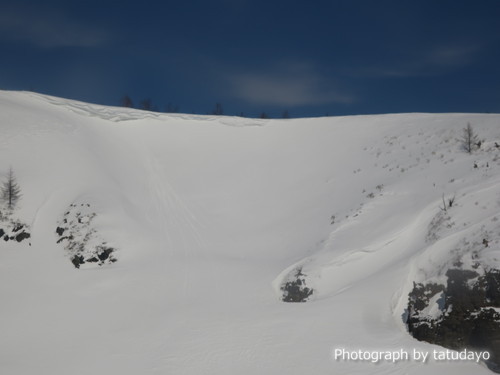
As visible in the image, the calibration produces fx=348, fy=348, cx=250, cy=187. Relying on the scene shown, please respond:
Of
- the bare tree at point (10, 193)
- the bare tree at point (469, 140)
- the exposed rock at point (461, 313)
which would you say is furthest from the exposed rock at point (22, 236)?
the bare tree at point (469, 140)

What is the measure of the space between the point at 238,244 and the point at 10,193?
31.5ft

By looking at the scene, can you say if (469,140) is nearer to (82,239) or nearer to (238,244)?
(238,244)

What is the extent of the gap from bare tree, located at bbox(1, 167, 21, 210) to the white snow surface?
363mm

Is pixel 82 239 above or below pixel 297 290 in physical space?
above

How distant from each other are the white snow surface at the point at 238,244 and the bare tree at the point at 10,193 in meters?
0.36

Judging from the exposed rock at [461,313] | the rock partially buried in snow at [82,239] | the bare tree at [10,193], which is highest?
the bare tree at [10,193]

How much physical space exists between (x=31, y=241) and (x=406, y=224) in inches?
528

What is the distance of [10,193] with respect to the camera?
1432cm

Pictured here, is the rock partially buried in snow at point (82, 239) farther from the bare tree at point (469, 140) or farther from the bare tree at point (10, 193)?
the bare tree at point (469, 140)

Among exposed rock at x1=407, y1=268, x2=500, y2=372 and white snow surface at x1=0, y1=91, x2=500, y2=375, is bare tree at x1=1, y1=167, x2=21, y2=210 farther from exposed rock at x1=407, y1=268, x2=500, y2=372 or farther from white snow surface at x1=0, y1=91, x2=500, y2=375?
exposed rock at x1=407, y1=268, x2=500, y2=372

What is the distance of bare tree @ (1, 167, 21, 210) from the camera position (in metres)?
14.3

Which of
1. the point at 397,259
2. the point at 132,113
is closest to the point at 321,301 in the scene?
the point at 397,259

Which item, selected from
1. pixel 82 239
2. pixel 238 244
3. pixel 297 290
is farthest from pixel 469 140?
pixel 82 239

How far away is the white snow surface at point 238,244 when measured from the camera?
7863 millimetres
